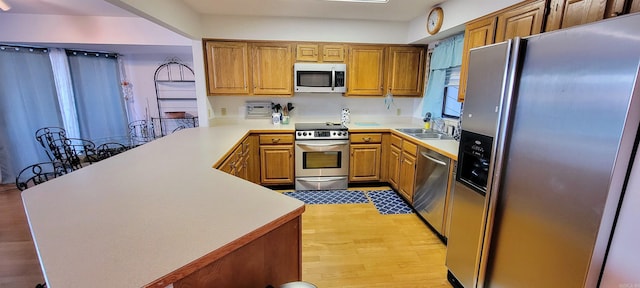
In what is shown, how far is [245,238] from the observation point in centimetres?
94

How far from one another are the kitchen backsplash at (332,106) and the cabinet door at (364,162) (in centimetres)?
67

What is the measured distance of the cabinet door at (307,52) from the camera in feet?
11.8

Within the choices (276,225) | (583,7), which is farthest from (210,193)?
(583,7)

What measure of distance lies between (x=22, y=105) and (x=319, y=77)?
4.30 m

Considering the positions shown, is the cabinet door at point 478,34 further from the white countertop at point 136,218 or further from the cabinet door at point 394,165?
the white countertop at point 136,218

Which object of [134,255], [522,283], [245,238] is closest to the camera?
[134,255]

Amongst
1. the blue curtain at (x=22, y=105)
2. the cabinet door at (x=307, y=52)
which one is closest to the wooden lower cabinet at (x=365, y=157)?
the cabinet door at (x=307, y=52)

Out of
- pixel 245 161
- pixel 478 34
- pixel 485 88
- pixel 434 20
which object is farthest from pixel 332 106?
pixel 485 88

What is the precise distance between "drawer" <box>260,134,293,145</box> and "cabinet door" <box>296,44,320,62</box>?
1.09m

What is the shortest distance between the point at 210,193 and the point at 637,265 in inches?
69.3

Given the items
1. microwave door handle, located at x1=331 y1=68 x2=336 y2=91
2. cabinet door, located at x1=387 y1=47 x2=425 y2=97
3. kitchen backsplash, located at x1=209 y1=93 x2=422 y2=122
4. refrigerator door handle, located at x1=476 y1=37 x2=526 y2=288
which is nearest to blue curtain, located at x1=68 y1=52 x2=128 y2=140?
kitchen backsplash, located at x1=209 y1=93 x2=422 y2=122

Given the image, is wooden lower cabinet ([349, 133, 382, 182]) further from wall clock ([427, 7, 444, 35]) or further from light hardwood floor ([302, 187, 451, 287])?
wall clock ([427, 7, 444, 35])

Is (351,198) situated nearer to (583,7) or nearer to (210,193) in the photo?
(210,193)

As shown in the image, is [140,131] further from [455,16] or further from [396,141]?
[455,16]
